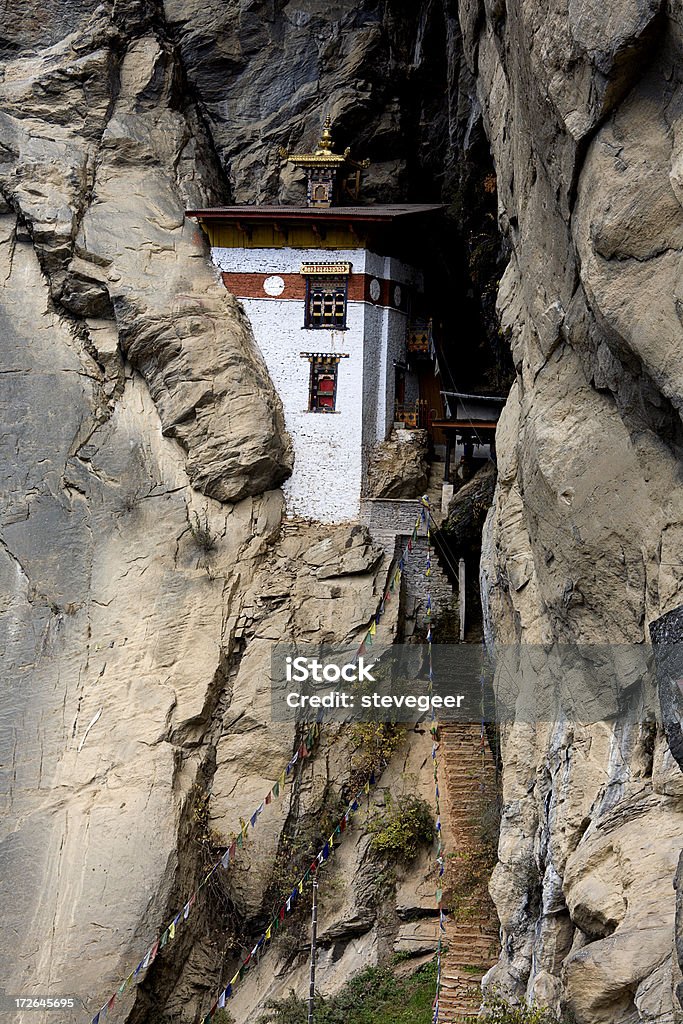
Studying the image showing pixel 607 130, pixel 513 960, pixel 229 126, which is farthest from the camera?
pixel 229 126

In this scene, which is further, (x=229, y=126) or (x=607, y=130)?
(x=229, y=126)

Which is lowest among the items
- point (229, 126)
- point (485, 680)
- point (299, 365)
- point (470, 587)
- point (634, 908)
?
point (634, 908)

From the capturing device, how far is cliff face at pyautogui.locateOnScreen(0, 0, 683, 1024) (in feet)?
51.0

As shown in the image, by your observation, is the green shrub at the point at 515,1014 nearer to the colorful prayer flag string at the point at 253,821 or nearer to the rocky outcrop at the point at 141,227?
the colorful prayer flag string at the point at 253,821

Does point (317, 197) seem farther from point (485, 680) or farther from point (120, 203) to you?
point (485, 680)

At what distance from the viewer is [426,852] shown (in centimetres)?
2616

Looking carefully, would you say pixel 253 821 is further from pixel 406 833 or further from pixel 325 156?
pixel 325 156

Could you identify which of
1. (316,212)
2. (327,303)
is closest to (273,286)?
(327,303)

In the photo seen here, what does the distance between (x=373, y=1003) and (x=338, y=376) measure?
48.7 feet

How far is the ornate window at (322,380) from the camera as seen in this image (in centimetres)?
3104

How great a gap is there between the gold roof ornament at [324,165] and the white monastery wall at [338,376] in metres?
1.53

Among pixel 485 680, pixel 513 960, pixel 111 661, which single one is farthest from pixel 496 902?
pixel 111 661

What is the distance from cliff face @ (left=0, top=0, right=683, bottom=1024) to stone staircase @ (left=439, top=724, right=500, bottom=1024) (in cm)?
96

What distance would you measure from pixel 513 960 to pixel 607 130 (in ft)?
40.6
